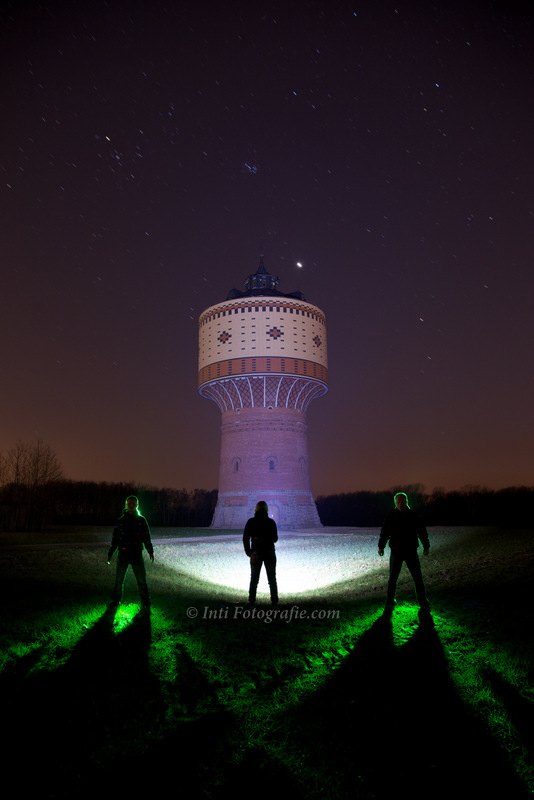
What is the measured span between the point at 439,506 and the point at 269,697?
168 feet

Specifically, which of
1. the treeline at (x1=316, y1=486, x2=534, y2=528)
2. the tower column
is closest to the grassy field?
the tower column

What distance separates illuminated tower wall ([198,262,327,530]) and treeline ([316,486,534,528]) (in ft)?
56.8

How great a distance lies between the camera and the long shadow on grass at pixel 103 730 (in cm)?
433

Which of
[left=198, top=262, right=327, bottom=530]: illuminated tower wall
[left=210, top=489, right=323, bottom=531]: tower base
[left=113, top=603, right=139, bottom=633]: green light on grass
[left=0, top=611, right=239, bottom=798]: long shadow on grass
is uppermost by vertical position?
[left=198, top=262, right=327, bottom=530]: illuminated tower wall

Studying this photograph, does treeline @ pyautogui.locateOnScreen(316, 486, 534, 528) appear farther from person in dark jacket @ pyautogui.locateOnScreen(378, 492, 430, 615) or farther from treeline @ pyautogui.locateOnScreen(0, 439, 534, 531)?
person in dark jacket @ pyautogui.locateOnScreen(378, 492, 430, 615)

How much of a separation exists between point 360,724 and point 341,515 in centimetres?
5439

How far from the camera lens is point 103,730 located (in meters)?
5.06

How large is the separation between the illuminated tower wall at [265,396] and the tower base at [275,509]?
59mm

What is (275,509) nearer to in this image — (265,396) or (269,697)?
(265,396)

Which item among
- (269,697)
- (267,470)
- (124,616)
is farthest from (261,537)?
(267,470)

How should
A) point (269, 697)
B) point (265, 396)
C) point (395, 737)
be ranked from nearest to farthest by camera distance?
point (395, 737) < point (269, 697) < point (265, 396)

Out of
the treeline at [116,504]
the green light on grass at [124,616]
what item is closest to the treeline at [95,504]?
the treeline at [116,504]

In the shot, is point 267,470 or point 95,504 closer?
point 267,470

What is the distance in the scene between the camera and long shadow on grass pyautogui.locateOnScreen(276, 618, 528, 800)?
168 inches
